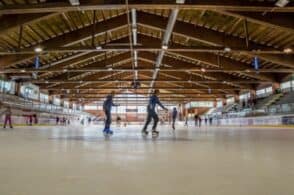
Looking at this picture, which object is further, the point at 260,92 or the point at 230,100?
the point at 230,100

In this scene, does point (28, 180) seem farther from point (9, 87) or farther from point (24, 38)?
point (9, 87)

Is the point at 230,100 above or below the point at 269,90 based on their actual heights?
below

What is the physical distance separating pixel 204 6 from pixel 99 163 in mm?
8489

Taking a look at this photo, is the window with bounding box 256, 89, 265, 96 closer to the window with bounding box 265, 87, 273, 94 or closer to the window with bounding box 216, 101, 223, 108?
the window with bounding box 265, 87, 273, 94

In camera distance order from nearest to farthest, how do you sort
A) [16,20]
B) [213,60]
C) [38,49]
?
[16,20] < [38,49] < [213,60]

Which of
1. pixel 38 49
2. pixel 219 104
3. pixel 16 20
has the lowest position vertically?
pixel 219 104

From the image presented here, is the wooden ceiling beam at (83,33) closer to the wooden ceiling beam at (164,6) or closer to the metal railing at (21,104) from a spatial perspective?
the wooden ceiling beam at (164,6)

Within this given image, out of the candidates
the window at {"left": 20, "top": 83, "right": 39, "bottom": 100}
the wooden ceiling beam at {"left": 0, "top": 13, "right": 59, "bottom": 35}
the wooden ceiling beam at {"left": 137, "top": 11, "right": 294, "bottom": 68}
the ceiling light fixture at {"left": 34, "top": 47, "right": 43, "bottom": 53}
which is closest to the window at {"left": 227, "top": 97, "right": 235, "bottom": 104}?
the wooden ceiling beam at {"left": 137, "top": 11, "right": 294, "bottom": 68}

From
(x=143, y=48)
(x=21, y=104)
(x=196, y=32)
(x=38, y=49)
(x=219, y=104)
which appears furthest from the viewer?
(x=219, y=104)

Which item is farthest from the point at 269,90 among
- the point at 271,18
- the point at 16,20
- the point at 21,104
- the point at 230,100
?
the point at 16,20

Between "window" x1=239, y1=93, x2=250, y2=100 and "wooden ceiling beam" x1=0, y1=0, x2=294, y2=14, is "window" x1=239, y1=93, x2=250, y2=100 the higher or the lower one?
the lower one

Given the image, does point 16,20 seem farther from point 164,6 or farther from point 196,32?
point 196,32

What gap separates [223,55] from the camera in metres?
20.6

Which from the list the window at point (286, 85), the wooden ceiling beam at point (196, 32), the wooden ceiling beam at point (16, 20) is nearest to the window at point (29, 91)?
the wooden ceiling beam at point (16, 20)
